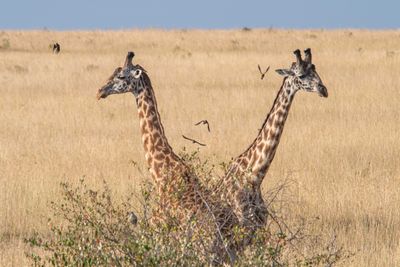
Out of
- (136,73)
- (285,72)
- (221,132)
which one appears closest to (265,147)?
(285,72)

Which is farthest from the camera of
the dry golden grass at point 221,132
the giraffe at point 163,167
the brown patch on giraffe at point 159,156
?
the dry golden grass at point 221,132

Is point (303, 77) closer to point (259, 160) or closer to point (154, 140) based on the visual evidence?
point (259, 160)

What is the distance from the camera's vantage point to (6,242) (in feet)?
31.3

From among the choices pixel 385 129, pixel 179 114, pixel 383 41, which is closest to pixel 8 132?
pixel 179 114

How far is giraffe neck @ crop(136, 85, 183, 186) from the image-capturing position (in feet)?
25.0

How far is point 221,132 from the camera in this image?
1762cm

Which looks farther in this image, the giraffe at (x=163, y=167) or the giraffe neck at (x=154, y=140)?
the giraffe neck at (x=154, y=140)

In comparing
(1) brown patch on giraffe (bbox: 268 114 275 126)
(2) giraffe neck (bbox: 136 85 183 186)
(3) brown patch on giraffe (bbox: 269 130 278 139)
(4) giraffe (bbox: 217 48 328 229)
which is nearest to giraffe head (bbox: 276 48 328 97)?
(4) giraffe (bbox: 217 48 328 229)

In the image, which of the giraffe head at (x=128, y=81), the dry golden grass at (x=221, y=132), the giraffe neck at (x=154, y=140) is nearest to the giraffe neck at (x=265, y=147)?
the dry golden grass at (x=221, y=132)

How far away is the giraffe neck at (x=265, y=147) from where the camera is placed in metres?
7.55

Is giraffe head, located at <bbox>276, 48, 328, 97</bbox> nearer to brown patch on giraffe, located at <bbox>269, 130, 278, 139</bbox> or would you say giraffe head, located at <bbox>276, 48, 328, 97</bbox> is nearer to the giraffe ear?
the giraffe ear

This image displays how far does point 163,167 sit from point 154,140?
366 millimetres

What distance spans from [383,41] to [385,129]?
3147cm

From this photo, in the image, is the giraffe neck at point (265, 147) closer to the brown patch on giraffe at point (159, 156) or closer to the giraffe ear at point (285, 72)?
the giraffe ear at point (285, 72)
